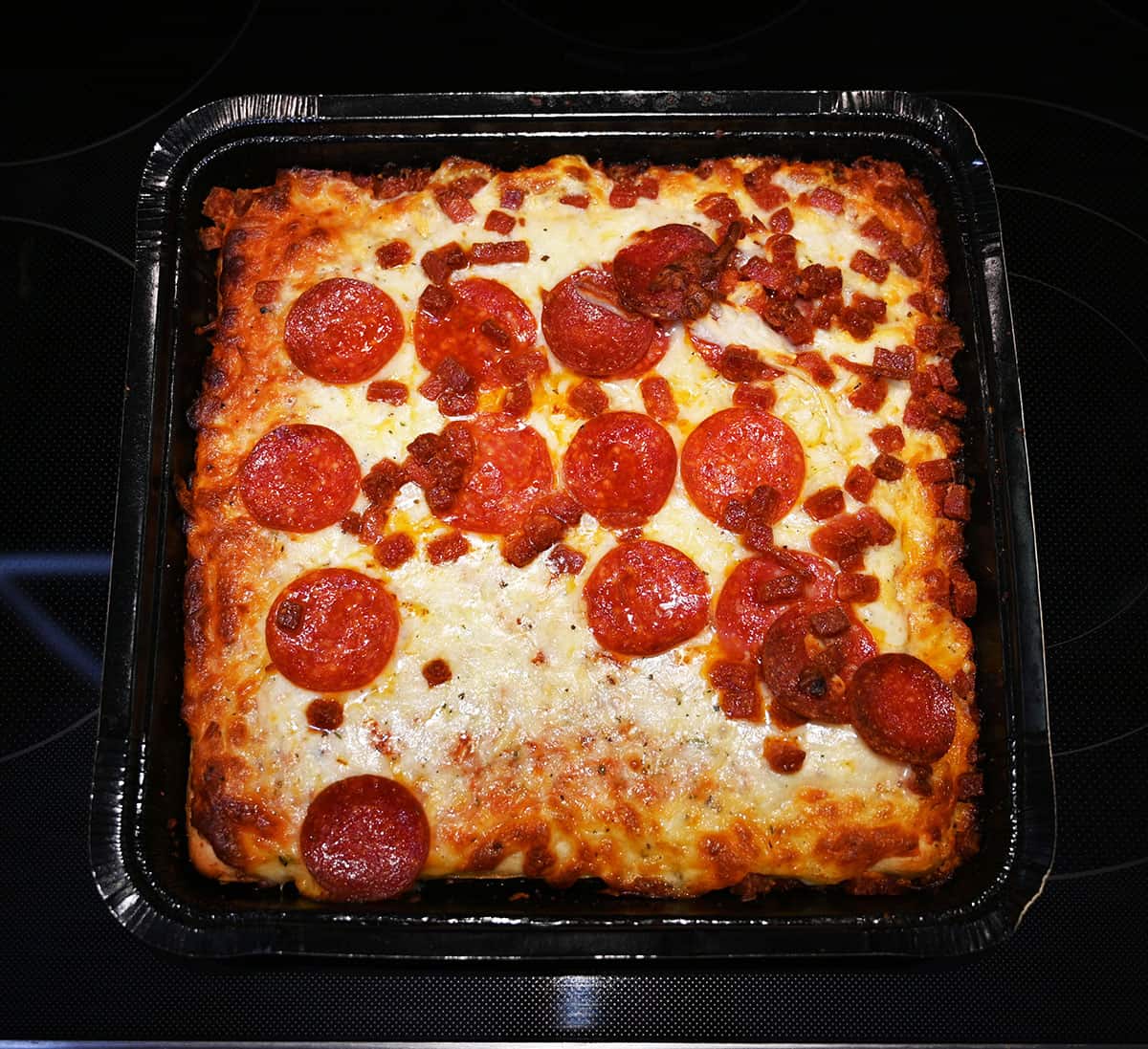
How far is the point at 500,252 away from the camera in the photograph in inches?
115

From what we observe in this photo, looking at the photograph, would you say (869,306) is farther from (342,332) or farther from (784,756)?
(342,332)

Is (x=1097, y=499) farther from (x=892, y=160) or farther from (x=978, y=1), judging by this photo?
(x=978, y=1)

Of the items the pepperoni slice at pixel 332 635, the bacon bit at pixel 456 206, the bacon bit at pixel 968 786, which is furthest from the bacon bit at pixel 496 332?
the bacon bit at pixel 968 786

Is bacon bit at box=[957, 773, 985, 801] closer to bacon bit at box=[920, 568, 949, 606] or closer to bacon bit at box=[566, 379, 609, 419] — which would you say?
bacon bit at box=[920, 568, 949, 606]

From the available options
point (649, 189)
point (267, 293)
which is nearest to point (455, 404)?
point (267, 293)

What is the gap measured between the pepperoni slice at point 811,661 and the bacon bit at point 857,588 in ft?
0.17

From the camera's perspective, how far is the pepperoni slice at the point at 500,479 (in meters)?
2.78

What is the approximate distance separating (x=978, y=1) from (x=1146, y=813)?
2841 millimetres

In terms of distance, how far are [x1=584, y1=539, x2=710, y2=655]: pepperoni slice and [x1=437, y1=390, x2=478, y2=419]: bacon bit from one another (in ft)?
1.95

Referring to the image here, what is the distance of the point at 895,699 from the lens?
8.48ft

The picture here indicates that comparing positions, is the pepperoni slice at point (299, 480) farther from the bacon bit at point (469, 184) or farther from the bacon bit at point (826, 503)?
the bacon bit at point (826, 503)

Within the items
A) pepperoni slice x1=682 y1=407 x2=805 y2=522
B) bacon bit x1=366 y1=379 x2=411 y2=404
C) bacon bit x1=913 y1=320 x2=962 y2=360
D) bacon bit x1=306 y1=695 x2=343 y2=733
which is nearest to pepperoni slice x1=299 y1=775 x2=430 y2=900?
bacon bit x1=306 y1=695 x2=343 y2=733

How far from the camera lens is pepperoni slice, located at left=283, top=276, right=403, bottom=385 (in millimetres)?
2842

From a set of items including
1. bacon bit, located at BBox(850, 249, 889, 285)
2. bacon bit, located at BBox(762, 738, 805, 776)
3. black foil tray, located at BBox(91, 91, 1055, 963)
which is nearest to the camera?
black foil tray, located at BBox(91, 91, 1055, 963)
